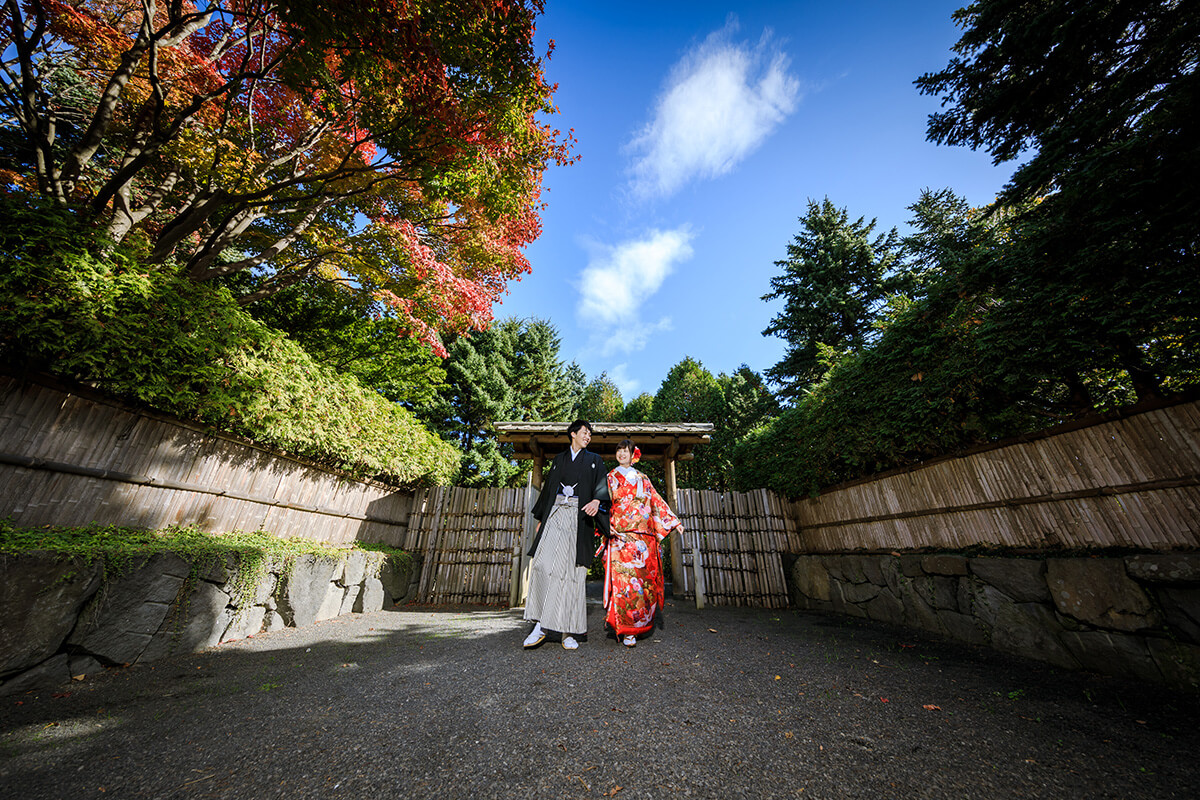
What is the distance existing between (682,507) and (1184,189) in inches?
249

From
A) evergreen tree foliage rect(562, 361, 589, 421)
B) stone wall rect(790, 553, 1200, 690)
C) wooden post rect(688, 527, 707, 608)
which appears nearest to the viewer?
stone wall rect(790, 553, 1200, 690)

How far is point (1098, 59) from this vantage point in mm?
3840

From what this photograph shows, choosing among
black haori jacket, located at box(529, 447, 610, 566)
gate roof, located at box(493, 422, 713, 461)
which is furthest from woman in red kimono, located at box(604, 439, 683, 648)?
gate roof, located at box(493, 422, 713, 461)

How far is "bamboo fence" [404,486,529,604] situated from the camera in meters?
7.32

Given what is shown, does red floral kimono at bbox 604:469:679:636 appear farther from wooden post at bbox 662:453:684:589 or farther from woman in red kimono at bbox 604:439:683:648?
wooden post at bbox 662:453:684:589

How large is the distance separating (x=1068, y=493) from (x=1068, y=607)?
93 cm

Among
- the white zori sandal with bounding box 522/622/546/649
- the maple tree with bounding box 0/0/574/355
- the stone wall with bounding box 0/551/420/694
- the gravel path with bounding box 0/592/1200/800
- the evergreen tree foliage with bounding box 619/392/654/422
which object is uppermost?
the evergreen tree foliage with bounding box 619/392/654/422

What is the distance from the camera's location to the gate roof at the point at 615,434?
270 inches

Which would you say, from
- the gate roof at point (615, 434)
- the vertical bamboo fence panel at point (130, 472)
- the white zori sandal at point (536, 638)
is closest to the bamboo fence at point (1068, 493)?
the gate roof at point (615, 434)

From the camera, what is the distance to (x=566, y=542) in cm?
407

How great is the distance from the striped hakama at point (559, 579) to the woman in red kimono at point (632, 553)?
408 mm

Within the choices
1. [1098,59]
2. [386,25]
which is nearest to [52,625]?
[386,25]

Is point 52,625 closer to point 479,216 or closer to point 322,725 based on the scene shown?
point 322,725

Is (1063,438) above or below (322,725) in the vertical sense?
above
